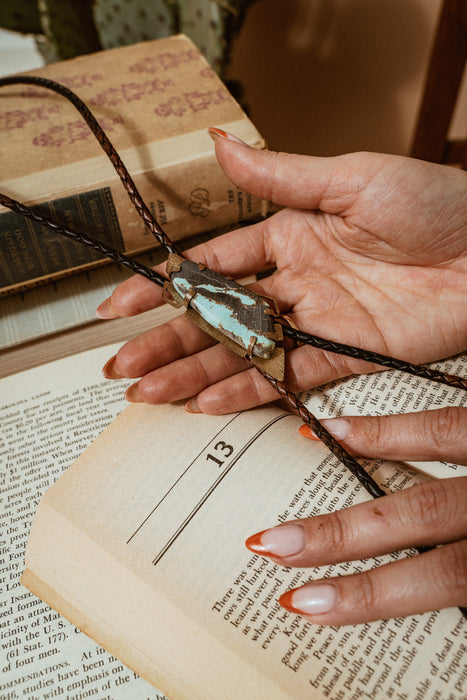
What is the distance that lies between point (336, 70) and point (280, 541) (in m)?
1.03

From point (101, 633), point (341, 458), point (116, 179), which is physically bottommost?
point (101, 633)

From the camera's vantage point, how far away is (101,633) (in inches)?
14.4

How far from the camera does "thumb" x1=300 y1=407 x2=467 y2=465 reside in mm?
415

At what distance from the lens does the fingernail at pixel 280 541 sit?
36cm

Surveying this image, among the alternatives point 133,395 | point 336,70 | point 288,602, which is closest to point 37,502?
point 133,395

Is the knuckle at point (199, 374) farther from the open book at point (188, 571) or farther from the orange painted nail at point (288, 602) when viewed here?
the orange painted nail at point (288, 602)

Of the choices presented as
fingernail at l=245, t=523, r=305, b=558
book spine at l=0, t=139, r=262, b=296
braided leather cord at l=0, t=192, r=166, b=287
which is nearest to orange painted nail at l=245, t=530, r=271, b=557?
fingernail at l=245, t=523, r=305, b=558

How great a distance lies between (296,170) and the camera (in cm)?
48

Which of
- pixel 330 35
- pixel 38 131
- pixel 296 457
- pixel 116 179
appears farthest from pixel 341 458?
pixel 330 35

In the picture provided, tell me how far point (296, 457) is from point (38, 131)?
48 cm

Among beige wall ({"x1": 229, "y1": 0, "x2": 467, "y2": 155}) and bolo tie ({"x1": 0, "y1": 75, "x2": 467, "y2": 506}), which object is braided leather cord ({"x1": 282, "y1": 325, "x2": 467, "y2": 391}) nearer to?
bolo tie ({"x1": 0, "y1": 75, "x2": 467, "y2": 506})

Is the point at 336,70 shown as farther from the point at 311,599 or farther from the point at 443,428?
the point at 311,599

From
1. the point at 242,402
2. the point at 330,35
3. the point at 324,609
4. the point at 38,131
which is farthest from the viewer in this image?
the point at 330,35

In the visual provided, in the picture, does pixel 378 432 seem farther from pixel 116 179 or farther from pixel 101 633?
pixel 116 179
